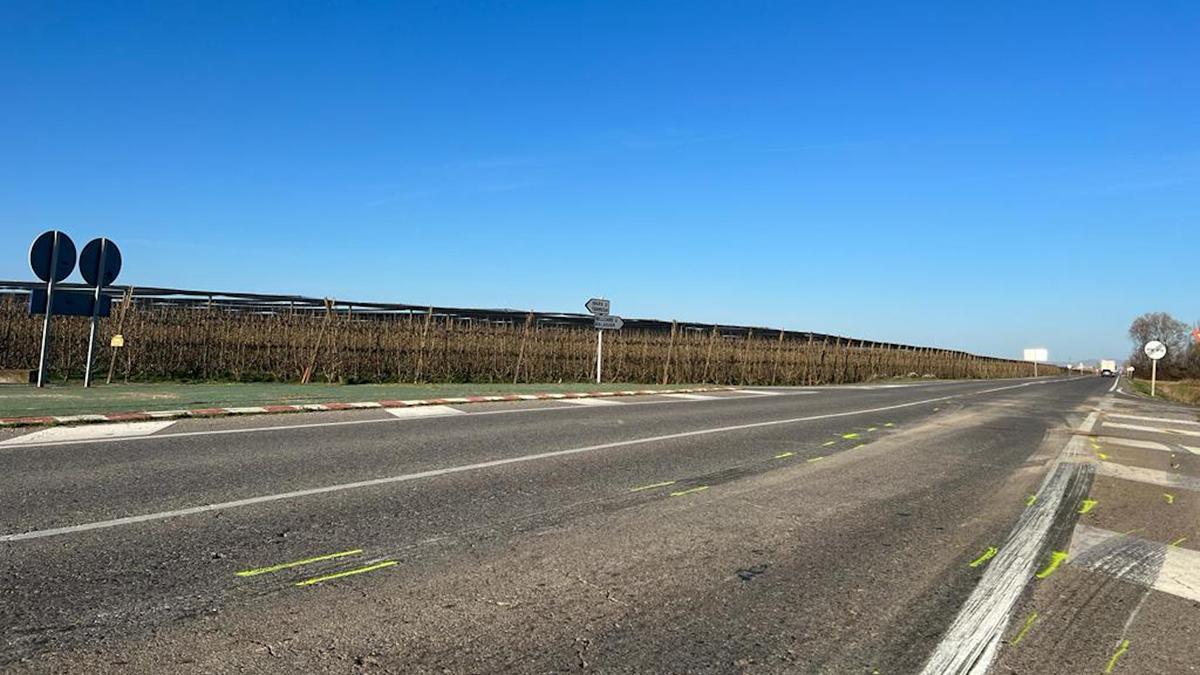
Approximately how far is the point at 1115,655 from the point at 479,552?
3373mm

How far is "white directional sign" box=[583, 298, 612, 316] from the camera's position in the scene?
919 inches

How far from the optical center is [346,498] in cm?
593

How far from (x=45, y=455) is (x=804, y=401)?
16.6 metres

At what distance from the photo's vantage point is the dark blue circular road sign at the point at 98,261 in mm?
13695

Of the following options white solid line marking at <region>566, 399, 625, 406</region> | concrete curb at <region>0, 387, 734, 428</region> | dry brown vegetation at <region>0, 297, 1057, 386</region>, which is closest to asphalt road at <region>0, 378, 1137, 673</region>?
concrete curb at <region>0, 387, 734, 428</region>

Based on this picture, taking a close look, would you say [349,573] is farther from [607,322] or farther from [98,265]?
[607,322]

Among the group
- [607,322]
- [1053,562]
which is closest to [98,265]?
[607,322]

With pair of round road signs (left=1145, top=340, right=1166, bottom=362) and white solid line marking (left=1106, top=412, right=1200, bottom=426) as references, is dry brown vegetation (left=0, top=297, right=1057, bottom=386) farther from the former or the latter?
pair of round road signs (left=1145, top=340, right=1166, bottom=362)

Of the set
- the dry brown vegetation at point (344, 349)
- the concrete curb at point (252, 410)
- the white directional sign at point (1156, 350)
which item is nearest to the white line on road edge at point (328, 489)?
the concrete curb at point (252, 410)

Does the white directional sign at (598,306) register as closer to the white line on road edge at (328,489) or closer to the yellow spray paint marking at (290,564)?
the white line on road edge at (328,489)

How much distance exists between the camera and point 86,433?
8672 mm

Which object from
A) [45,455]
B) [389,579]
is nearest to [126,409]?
[45,455]

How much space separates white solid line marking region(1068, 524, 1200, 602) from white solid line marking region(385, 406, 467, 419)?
9.07 m

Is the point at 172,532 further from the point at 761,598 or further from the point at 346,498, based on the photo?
the point at 761,598
